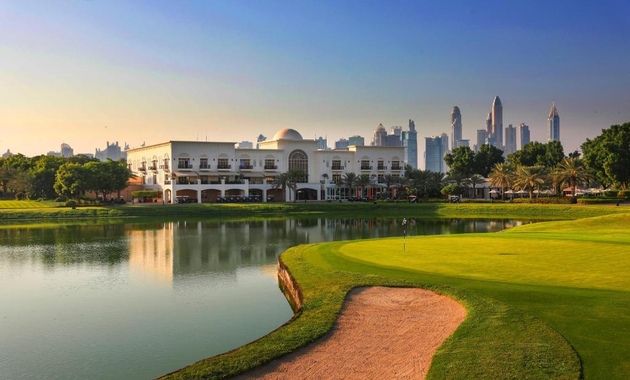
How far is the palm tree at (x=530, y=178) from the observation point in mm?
79375

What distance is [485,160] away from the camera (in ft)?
348

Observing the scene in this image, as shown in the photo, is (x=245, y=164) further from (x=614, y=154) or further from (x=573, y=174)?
(x=614, y=154)

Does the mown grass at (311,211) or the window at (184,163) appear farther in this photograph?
the window at (184,163)

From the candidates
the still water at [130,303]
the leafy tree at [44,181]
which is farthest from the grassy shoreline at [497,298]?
the leafy tree at [44,181]

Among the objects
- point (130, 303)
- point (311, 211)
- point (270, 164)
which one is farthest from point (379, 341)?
point (270, 164)

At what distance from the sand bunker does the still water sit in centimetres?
333

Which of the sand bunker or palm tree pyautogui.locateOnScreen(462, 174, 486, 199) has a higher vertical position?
palm tree pyautogui.locateOnScreen(462, 174, 486, 199)

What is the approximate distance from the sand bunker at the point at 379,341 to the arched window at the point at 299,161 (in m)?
85.8

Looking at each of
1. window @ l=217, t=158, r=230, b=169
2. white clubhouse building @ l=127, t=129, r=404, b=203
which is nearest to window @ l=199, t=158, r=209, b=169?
white clubhouse building @ l=127, t=129, r=404, b=203

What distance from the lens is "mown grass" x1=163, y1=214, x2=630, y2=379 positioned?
11148mm

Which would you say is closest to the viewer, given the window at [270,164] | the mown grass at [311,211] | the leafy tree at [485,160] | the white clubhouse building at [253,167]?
the mown grass at [311,211]

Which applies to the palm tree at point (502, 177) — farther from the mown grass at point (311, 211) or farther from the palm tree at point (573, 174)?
the mown grass at point (311, 211)

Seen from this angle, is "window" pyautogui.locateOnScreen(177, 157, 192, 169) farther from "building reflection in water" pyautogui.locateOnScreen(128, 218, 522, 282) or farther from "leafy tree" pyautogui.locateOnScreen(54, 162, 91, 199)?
"building reflection in water" pyautogui.locateOnScreen(128, 218, 522, 282)

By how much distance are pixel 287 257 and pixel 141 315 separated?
951 cm
